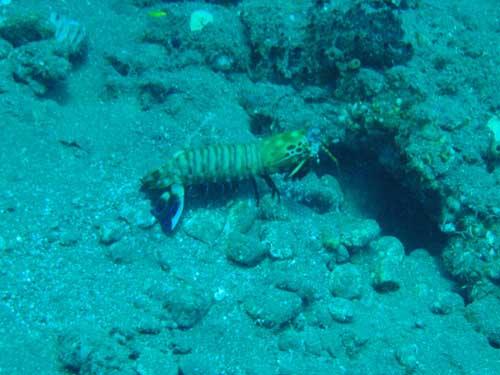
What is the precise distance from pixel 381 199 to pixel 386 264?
1.63 metres

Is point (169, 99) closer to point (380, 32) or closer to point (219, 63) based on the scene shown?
point (219, 63)

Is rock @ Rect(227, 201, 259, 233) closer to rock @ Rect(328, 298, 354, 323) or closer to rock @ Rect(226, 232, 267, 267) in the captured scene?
rock @ Rect(226, 232, 267, 267)

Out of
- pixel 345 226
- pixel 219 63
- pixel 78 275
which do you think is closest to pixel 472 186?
pixel 345 226

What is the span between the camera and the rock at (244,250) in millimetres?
Answer: 5270

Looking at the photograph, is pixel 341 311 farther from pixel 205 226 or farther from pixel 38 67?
pixel 38 67

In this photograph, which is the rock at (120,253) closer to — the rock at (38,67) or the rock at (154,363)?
the rock at (154,363)

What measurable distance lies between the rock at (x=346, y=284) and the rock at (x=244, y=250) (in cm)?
95

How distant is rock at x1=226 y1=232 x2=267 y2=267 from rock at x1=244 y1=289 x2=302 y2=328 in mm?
502

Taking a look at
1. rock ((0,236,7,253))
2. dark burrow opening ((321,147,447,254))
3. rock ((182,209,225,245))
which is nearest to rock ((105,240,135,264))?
rock ((182,209,225,245))

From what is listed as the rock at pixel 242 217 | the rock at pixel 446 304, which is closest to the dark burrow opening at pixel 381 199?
the rock at pixel 446 304

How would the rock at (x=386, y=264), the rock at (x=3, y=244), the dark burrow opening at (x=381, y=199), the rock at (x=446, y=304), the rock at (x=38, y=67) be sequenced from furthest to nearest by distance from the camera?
the dark burrow opening at (x=381, y=199)
the rock at (x=38, y=67)
the rock at (x=386, y=264)
the rock at (x=446, y=304)
the rock at (x=3, y=244)

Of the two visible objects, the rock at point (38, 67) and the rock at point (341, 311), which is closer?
the rock at point (341, 311)

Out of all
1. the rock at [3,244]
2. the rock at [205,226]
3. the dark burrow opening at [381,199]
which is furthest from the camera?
the dark burrow opening at [381,199]

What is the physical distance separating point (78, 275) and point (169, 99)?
3117 millimetres
